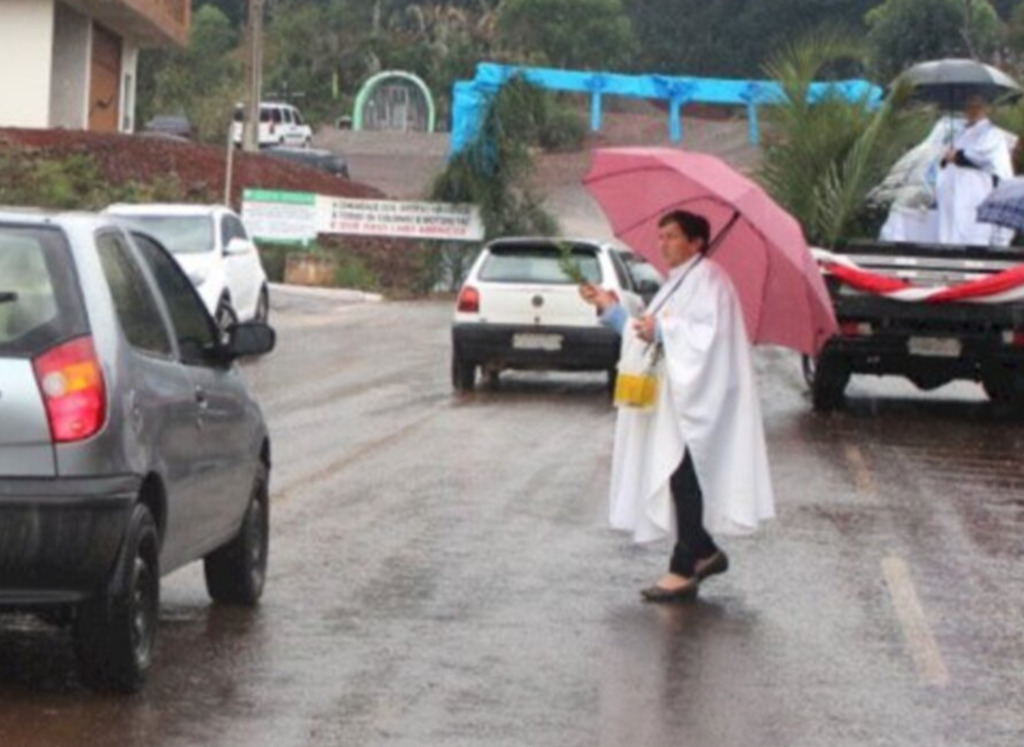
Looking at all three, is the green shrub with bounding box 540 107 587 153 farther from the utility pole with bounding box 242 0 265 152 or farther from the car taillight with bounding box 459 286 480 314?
the car taillight with bounding box 459 286 480 314

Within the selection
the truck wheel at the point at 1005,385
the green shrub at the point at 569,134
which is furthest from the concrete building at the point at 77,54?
the truck wheel at the point at 1005,385

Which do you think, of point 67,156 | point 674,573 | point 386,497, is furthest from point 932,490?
point 67,156

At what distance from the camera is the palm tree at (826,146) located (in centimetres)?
2384

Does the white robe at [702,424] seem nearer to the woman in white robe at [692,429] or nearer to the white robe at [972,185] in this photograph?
the woman in white robe at [692,429]

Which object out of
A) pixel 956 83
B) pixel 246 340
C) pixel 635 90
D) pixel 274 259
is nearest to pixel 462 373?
pixel 956 83

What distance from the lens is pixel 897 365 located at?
22.3m

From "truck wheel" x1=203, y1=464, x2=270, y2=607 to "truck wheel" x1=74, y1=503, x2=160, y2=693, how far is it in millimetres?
1738

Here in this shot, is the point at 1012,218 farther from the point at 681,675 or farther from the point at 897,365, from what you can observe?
the point at 681,675

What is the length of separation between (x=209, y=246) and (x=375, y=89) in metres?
58.4

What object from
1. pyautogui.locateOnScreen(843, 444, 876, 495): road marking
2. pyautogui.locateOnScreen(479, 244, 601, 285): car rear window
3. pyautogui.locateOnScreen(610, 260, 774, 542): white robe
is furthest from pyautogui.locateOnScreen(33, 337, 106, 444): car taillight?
pyautogui.locateOnScreen(479, 244, 601, 285): car rear window

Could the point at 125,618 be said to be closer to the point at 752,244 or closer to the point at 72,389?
the point at 72,389

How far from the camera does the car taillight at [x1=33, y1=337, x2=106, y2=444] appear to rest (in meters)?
8.44

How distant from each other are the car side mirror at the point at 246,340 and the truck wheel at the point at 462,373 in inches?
554

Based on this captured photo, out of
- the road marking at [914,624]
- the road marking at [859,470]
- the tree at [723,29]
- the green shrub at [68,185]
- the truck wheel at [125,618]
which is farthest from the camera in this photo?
the tree at [723,29]
